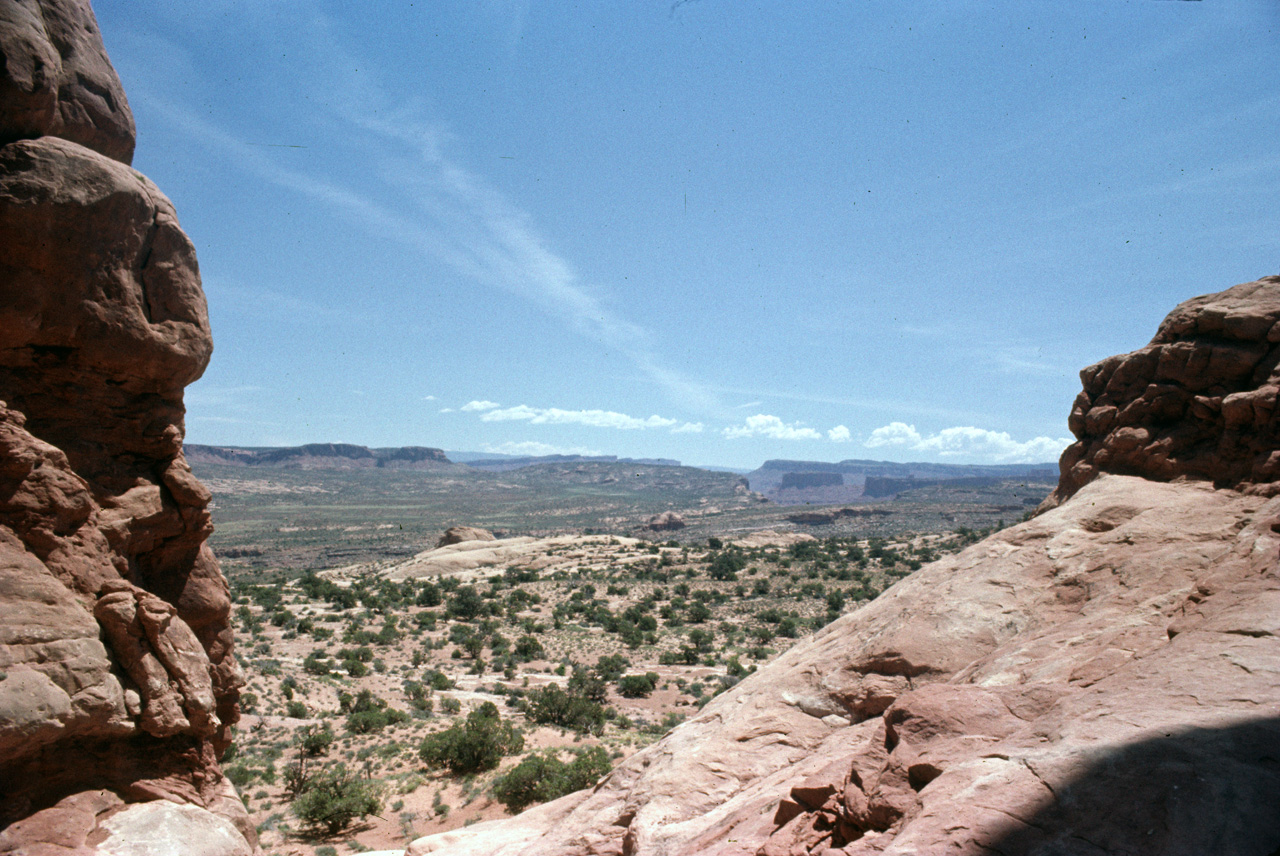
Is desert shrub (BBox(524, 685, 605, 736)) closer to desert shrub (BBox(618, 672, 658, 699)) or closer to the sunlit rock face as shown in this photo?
desert shrub (BBox(618, 672, 658, 699))

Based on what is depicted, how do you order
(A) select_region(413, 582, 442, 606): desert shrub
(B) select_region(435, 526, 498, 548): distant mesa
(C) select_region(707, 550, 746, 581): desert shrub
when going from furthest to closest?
(B) select_region(435, 526, 498, 548): distant mesa, (C) select_region(707, 550, 746, 581): desert shrub, (A) select_region(413, 582, 442, 606): desert shrub

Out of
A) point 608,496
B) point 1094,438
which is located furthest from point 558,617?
point 608,496

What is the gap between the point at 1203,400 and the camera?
975 centimetres

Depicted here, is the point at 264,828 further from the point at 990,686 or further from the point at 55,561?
the point at 990,686

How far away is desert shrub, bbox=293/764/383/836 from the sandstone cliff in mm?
5349

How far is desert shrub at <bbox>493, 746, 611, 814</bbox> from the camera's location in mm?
15617

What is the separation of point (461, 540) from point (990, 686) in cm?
6699

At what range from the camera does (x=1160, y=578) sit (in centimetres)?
748

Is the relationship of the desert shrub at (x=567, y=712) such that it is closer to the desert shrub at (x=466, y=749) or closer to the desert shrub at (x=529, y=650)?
the desert shrub at (x=466, y=749)

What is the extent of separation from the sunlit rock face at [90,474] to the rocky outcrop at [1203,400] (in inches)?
564

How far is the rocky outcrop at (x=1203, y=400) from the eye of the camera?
885 centimetres

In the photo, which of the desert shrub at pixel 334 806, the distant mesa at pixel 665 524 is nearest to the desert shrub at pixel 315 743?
the desert shrub at pixel 334 806

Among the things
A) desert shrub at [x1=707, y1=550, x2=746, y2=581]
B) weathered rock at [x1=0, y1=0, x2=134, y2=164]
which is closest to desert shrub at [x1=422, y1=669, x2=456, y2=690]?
weathered rock at [x1=0, y1=0, x2=134, y2=164]

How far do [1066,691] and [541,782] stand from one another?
13.4 metres
